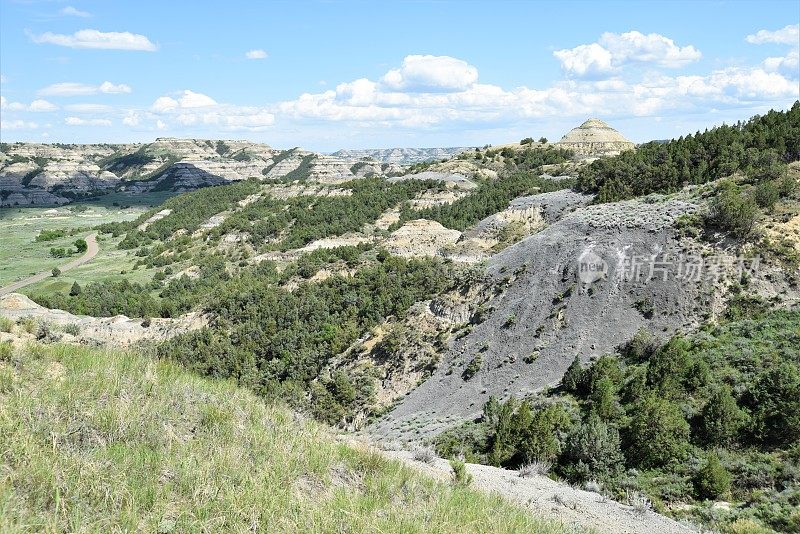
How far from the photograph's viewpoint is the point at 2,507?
4.23m

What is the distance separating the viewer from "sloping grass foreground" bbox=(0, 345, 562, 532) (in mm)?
4746

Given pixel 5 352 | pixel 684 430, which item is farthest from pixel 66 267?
pixel 684 430

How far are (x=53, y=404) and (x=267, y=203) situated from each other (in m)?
85.7

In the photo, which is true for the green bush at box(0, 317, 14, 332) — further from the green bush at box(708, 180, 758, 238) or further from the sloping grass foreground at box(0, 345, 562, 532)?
the green bush at box(708, 180, 758, 238)

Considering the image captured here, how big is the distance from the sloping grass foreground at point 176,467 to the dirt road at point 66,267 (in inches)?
2590

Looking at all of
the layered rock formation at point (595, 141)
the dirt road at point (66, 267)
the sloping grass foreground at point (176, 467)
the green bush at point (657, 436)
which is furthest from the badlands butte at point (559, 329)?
the layered rock formation at point (595, 141)

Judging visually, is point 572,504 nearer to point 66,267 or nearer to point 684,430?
point 684,430

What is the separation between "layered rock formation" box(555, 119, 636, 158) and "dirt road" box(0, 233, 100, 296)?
274 ft

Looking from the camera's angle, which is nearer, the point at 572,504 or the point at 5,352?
the point at 5,352

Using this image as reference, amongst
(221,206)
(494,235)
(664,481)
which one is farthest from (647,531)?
(221,206)

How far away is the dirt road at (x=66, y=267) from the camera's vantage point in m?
61.7

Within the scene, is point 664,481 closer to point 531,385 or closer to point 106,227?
point 531,385

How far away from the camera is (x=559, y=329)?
88.1ft

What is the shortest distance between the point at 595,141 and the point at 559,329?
74147mm
